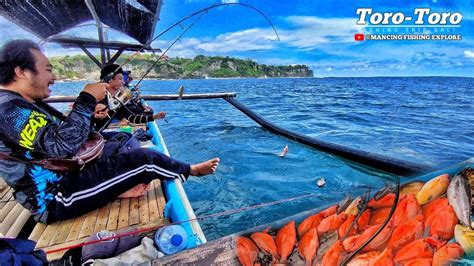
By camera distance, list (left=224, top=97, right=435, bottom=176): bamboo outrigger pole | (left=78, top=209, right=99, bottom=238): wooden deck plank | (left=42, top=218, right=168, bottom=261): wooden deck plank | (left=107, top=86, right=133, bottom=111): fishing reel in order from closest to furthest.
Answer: (left=42, top=218, right=168, bottom=261): wooden deck plank → (left=78, top=209, right=99, bottom=238): wooden deck plank → (left=107, top=86, right=133, bottom=111): fishing reel → (left=224, top=97, right=435, bottom=176): bamboo outrigger pole

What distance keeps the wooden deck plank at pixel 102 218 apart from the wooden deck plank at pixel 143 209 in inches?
11.8

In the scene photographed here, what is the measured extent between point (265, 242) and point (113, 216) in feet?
5.56

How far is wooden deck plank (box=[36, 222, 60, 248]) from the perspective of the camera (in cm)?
201

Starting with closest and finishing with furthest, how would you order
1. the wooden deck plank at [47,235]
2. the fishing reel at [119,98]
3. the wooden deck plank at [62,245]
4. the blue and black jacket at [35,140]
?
the blue and black jacket at [35,140] < the wooden deck plank at [62,245] < the wooden deck plank at [47,235] < the fishing reel at [119,98]

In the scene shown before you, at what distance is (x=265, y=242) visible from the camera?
1339 millimetres

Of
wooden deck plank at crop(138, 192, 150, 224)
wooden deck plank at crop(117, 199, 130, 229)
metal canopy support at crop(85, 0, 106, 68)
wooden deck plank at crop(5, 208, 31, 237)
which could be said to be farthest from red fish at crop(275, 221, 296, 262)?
metal canopy support at crop(85, 0, 106, 68)

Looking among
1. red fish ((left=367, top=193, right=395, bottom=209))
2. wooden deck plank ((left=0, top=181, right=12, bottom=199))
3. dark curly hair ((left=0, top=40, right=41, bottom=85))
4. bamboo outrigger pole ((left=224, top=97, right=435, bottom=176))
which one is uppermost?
dark curly hair ((left=0, top=40, right=41, bottom=85))

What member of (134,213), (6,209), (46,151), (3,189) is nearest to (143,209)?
(134,213)

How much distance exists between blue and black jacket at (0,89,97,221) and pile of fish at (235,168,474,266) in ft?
4.54

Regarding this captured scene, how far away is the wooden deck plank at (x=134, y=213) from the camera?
2.29m

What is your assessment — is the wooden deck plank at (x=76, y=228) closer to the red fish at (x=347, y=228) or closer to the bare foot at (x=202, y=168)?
the bare foot at (x=202, y=168)

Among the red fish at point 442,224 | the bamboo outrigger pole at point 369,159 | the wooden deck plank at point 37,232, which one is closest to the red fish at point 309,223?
the red fish at point 442,224

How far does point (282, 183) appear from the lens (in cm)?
455

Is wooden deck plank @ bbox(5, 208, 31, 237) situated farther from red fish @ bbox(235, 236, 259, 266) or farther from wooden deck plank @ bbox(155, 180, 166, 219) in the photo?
red fish @ bbox(235, 236, 259, 266)
